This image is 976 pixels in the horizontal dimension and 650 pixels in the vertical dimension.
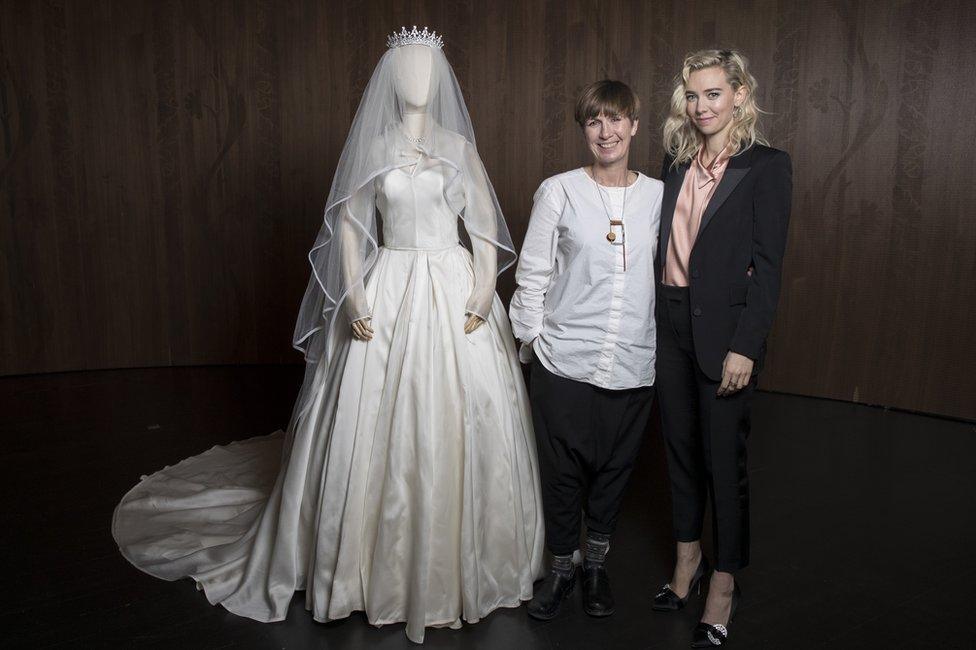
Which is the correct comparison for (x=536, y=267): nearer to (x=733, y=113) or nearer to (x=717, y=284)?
(x=717, y=284)

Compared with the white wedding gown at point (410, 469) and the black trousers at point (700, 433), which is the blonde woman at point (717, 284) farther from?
the white wedding gown at point (410, 469)

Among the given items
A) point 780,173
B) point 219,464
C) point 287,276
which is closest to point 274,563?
point 219,464

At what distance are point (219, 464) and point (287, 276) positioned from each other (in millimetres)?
2361

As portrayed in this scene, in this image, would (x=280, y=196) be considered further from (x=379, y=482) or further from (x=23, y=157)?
(x=379, y=482)

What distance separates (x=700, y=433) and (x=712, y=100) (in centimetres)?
94

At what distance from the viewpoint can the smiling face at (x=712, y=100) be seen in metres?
2.10

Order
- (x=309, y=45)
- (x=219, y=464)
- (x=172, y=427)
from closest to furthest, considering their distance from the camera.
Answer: (x=219, y=464)
(x=172, y=427)
(x=309, y=45)

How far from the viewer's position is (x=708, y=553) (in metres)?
2.84

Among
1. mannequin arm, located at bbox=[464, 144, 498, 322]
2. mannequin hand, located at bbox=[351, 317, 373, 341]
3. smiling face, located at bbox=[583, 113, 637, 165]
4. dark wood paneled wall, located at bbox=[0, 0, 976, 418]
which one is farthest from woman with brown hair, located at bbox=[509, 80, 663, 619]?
dark wood paneled wall, located at bbox=[0, 0, 976, 418]

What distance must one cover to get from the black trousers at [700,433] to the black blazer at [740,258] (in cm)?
8

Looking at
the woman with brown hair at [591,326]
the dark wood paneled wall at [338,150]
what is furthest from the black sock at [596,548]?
the dark wood paneled wall at [338,150]

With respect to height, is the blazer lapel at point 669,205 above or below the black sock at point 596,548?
above

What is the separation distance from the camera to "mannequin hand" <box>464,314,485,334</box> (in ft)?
7.83

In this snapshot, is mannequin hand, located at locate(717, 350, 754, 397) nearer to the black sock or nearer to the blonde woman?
the blonde woman
